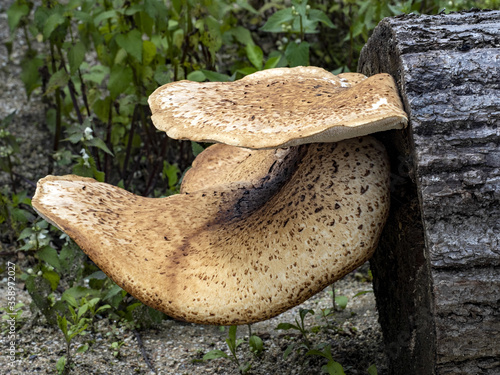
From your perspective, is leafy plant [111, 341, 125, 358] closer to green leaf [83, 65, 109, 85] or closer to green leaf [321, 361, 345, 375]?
green leaf [321, 361, 345, 375]

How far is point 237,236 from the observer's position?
2.27 metres

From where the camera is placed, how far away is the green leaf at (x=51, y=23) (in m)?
4.03

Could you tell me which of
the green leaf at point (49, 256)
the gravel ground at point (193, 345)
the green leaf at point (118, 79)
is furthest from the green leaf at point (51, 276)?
the green leaf at point (118, 79)

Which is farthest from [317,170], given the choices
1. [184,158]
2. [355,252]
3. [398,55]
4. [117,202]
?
[184,158]

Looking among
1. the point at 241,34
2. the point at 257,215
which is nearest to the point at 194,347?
the point at 257,215

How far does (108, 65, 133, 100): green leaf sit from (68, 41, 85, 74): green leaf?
0.81ft

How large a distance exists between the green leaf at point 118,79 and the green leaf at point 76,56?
25cm

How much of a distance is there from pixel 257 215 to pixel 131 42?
223 cm

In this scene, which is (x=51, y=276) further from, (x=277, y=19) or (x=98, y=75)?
(x=277, y=19)

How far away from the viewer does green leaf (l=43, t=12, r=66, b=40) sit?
4.03 meters

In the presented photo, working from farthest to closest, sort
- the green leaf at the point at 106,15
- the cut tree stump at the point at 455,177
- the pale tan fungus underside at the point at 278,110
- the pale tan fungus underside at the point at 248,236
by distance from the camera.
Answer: the green leaf at the point at 106,15 → the pale tan fungus underside at the point at 248,236 → the cut tree stump at the point at 455,177 → the pale tan fungus underside at the point at 278,110

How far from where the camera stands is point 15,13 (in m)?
4.43

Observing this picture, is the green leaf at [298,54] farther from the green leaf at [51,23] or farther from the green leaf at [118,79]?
the green leaf at [51,23]

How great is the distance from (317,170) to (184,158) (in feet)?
10.0
